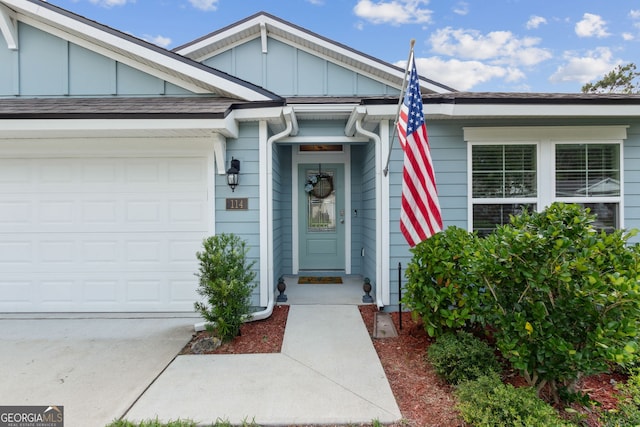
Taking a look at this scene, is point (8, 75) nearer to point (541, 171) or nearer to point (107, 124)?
point (107, 124)

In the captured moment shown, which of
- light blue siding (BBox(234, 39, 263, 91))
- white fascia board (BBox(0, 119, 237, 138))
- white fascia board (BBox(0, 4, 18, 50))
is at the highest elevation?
light blue siding (BBox(234, 39, 263, 91))

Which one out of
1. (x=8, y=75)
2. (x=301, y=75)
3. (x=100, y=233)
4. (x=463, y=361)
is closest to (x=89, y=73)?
(x=8, y=75)

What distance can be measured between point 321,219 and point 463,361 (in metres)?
3.80

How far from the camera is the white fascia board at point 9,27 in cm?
422

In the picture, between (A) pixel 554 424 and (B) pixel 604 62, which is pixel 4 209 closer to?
(A) pixel 554 424

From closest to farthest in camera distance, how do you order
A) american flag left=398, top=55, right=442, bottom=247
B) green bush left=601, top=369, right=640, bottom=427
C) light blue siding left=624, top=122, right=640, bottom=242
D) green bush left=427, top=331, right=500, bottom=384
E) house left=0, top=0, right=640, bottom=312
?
green bush left=601, top=369, right=640, bottom=427 → green bush left=427, top=331, right=500, bottom=384 → american flag left=398, top=55, right=442, bottom=247 → house left=0, top=0, right=640, bottom=312 → light blue siding left=624, top=122, right=640, bottom=242

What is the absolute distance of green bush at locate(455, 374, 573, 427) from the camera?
6.38ft

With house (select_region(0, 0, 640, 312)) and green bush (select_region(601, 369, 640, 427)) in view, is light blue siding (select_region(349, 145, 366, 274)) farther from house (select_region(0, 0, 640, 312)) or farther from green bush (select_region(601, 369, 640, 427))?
green bush (select_region(601, 369, 640, 427))

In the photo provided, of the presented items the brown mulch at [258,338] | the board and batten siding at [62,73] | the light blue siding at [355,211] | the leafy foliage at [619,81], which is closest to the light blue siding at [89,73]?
the board and batten siding at [62,73]

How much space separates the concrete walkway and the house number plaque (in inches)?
67.4

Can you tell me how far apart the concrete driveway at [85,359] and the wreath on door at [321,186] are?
118 inches

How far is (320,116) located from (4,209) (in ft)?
14.5

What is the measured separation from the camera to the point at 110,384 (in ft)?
8.69

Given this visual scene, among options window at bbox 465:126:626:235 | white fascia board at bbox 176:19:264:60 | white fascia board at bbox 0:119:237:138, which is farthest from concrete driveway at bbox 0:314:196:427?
white fascia board at bbox 176:19:264:60
